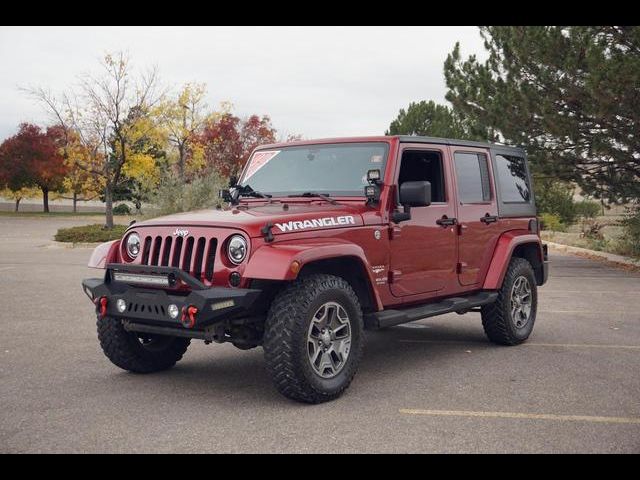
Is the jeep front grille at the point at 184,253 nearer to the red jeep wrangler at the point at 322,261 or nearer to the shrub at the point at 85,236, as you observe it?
the red jeep wrangler at the point at 322,261

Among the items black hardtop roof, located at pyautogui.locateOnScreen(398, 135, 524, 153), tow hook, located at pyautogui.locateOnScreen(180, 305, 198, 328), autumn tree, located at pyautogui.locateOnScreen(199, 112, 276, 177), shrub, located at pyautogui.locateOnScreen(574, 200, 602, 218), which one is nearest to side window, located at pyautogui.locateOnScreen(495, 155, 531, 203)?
black hardtop roof, located at pyautogui.locateOnScreen(398, 135, 524, 153)

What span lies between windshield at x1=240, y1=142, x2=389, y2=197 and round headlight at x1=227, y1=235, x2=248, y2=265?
4.31 ft

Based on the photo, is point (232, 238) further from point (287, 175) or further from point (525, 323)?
point (525, 323)

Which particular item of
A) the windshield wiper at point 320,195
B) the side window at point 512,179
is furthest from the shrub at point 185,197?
the windshield wiper at point 320,195

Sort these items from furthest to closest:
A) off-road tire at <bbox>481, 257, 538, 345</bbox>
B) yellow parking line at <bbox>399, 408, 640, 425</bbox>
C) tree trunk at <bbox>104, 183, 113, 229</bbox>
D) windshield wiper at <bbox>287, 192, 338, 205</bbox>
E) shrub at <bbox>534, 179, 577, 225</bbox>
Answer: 1. shrub at <bbox>534, 179, 577, 225</bbox>
2. tree trunk at <bbox>104, 183, 113, 229</bbox>
3. off-road tire at <bbox>481, 257, 538, 345</bbox>
4. windshield wiper at <bbox>287, 192, 338, 205</bbox>
5. yellow parking line at <bbox>399, 408, 640, 425</bbox>

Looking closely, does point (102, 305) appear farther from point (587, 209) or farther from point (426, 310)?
point (587, 209)

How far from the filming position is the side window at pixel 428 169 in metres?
6.66

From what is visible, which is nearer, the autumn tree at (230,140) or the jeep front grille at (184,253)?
the jeep front grille at (184,253)

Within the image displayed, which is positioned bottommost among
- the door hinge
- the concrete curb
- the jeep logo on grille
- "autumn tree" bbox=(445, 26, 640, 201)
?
the concrete curb

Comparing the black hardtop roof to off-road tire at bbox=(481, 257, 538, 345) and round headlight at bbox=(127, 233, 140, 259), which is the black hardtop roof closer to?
off-road tire at bbox=(481, 257, 538, 345)

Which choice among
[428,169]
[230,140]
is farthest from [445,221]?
[230,140]

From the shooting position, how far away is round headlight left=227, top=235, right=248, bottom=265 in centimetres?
519

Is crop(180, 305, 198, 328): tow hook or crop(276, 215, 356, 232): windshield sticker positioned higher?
crop(276, 215, 356, 232): windshield sticker

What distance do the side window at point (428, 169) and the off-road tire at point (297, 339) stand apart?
5.65 feet
